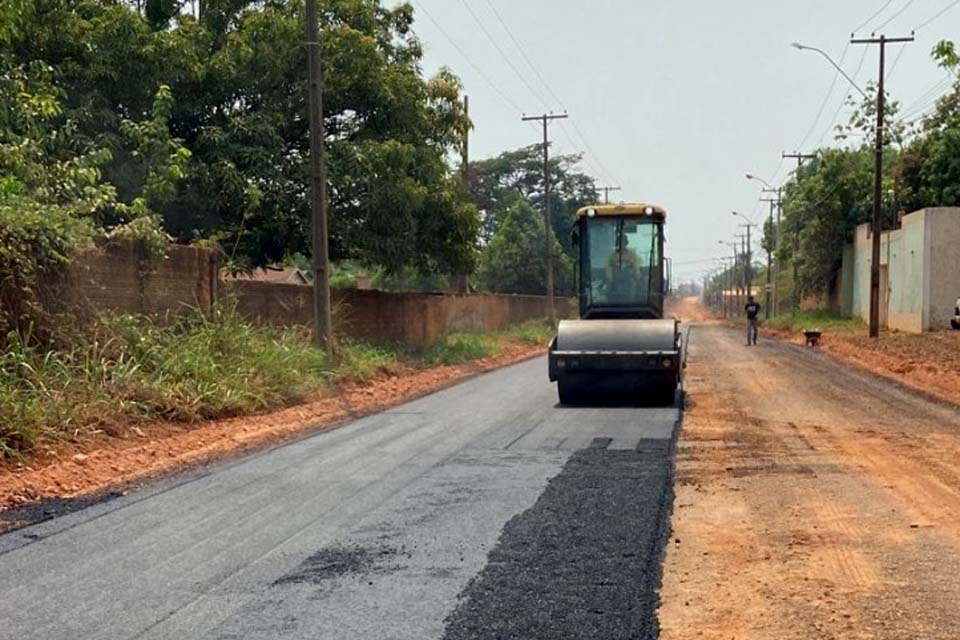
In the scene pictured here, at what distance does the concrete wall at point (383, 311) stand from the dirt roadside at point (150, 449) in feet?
12.5

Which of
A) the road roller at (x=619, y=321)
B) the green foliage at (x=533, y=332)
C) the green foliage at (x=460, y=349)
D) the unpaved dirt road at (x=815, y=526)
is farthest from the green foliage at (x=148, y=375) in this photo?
the green foliage at (x=533, y=332)

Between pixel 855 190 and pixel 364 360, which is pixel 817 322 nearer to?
pixel 855 190

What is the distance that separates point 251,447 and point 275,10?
48.4ft

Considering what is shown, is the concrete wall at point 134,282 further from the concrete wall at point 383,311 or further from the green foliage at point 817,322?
the green foliage at point 817,322

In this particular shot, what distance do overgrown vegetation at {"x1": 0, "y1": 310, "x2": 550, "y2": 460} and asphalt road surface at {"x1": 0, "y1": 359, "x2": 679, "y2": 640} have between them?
222 cm

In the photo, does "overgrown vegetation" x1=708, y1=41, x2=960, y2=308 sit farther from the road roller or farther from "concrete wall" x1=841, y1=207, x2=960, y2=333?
the road roller

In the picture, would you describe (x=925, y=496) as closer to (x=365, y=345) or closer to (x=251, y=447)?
(x=251, y=447)

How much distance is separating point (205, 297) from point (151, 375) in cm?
404

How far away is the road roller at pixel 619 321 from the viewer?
1420 cm

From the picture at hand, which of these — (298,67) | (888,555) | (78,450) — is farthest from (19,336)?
(298,67)

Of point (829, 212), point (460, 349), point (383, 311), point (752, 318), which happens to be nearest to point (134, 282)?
point (383, 311)

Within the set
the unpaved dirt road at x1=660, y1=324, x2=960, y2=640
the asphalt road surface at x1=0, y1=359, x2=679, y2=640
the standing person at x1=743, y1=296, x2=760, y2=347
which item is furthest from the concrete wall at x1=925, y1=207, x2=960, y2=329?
the asphalt road surface at x1=0, y1=359, x2=679, y2=640

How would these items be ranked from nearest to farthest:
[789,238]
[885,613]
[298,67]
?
[885,613]
[298,67]
[789,238]

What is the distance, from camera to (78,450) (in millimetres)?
10078
